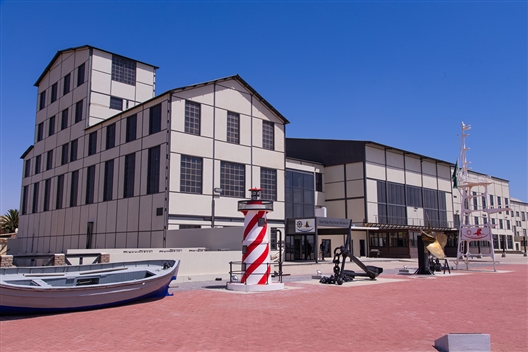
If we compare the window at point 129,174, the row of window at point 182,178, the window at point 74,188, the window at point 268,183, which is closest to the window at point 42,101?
the row of window at point 182,178

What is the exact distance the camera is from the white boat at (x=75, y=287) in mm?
11031

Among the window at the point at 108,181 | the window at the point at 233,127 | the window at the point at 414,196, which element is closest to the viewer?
the window at the point at 233,127

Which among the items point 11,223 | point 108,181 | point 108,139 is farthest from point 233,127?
point 11,223

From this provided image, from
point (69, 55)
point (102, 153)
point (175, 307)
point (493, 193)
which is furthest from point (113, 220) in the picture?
point (493, 193)

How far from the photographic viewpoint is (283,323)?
9.73m

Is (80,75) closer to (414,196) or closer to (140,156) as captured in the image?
(140,156)

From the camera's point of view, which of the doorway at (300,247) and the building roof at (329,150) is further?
the building roof at (329,150)

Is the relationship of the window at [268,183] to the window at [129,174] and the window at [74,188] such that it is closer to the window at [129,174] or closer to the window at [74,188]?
the window at [129,174]

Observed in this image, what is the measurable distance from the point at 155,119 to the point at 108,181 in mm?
7928

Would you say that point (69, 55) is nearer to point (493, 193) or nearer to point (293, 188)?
point (293, 188)

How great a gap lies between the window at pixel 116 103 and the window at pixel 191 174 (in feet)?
50.2

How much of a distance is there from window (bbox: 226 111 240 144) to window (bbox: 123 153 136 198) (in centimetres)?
734

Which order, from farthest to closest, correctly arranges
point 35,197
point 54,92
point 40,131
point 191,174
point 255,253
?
point 40,131 → point 35,197 → point 54,92 → point 191,174 → point 255,253

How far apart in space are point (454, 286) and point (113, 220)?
1015 inches
